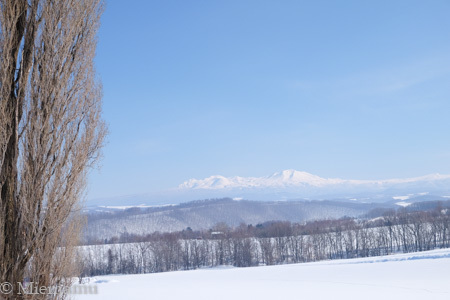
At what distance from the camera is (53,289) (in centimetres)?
687

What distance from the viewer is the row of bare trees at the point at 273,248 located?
68.1 m

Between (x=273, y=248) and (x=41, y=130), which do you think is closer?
(x=41, y=130)

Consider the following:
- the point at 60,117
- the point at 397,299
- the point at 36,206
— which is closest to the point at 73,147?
the point at 60,117

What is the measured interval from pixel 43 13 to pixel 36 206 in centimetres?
319

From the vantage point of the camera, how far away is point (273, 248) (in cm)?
7144

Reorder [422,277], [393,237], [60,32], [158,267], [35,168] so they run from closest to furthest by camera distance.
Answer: [35,168], [60,32], [422,277], [158,267], [393,237]

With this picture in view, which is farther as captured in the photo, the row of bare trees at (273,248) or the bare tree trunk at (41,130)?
the row of bare trees at (273,248)

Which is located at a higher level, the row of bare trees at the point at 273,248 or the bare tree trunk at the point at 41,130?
the bare tree trunk at the point at 41,130

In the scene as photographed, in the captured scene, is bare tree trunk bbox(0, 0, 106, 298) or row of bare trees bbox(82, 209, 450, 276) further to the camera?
row of bare trees bbox(82, 209, 450, 276)

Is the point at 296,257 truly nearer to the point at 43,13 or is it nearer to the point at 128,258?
the point at 128,258

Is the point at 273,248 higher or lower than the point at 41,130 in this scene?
lower

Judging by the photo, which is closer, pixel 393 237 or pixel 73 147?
pixel 73 147

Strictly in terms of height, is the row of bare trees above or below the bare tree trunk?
below

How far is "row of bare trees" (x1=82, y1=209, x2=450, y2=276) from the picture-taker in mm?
68062
